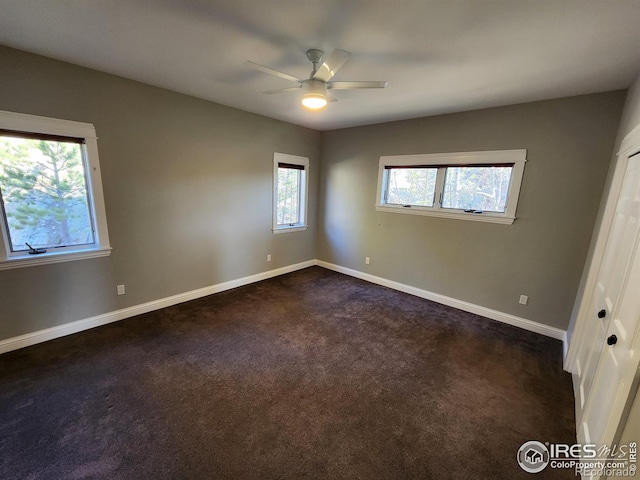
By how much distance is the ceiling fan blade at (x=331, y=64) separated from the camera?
169 cm

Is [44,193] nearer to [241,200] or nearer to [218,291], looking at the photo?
[241,200]

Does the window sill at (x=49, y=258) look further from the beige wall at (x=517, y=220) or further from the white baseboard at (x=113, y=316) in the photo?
the beige wall at (x=517, y=220)

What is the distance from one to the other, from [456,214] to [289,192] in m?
2.67

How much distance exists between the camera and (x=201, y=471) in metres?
1.46

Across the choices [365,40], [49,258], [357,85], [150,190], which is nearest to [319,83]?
[357,85]

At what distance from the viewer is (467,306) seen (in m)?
3.55

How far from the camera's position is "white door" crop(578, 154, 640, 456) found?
1.25m

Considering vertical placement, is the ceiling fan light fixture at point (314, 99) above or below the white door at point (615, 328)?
above

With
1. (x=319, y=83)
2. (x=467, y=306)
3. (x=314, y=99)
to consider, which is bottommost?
(x=467, y=306)

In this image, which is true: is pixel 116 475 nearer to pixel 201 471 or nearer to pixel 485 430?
pixel 201 471

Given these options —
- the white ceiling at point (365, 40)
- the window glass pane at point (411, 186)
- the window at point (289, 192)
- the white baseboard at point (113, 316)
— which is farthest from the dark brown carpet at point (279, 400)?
the white ceiling at point (365, 40)

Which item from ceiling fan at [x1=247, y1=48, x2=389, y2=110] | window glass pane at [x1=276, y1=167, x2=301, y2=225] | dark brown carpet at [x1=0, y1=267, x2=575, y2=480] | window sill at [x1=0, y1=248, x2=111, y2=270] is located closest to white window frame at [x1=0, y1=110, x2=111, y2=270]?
window sill at [x1=0, y1=248, x2=111, y2=270]

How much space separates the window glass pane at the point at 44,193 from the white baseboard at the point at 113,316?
0.81 m

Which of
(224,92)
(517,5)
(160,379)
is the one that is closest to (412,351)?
(160,379)
